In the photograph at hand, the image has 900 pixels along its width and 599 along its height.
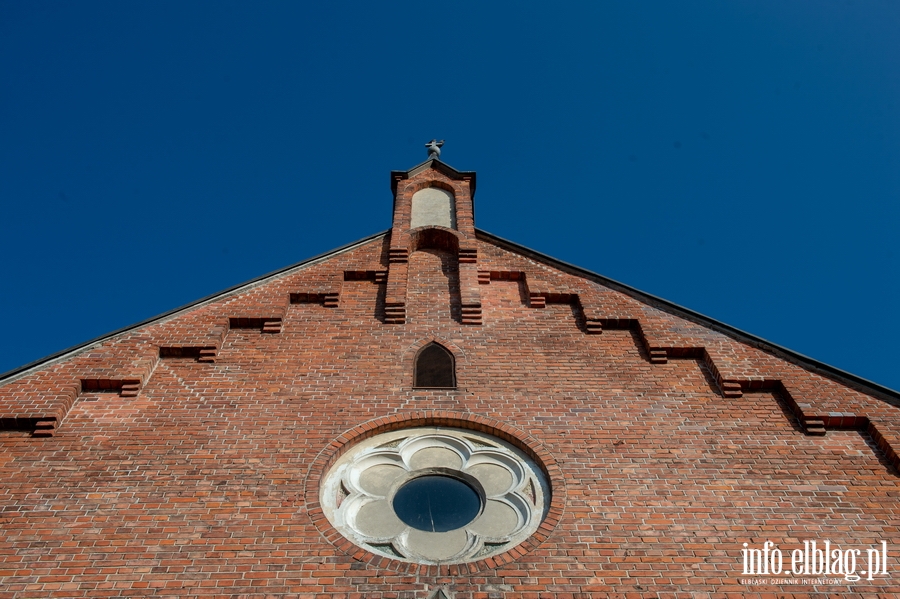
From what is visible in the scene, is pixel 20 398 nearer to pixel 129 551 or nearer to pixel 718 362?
pixel 129 551

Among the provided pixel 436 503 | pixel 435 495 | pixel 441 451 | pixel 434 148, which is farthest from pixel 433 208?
pixel 436 503

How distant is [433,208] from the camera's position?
15.2m

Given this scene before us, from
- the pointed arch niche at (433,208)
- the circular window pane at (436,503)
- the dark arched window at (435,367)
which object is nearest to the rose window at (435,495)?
the circular window pane at (436,503)

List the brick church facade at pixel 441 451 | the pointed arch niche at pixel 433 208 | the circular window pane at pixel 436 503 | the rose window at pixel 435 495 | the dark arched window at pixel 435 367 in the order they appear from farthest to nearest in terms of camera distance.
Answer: the pointed arch niche at pixel 433 208 → the dark arched window at pixel 435 367 → the circular window pane at pixel 436 503 → the rose window at pixel 435 495 → the brick church facade at pixel 441 451

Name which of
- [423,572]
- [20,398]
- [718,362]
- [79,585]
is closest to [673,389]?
[718,362]

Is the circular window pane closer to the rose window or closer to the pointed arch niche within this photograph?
the rose window

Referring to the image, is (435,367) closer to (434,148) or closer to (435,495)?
(435,495)

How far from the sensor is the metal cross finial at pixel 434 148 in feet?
54.4

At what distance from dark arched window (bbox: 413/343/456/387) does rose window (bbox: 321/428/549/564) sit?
0.91 meters

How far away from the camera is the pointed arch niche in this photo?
14716 mm

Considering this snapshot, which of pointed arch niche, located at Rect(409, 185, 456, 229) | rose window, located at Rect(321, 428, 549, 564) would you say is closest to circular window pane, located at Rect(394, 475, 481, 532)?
rose window, located at Rect(321, 428, 549, 564)

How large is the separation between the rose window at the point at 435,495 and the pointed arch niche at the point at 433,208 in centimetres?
546

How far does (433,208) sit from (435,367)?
4.79 metres

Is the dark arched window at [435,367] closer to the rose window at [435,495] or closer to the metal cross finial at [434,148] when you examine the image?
the rose window at [435,495]
